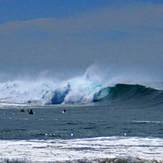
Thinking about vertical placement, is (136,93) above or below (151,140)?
above

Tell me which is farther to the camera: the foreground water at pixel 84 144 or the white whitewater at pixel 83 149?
the foreground water at pixel 84 144

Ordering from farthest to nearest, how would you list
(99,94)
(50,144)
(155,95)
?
(99,94) < (155,95) < (50,144)

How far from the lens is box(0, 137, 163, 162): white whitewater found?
3462 cm

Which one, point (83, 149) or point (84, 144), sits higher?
point (84, 144)

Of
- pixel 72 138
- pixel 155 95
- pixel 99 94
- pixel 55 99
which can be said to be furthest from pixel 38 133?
pixel 55 99

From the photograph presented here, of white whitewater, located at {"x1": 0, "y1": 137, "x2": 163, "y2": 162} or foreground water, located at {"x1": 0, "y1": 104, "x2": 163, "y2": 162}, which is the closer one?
white whitewater, located at {"x1": 0, "y1": 137, "x2": 163, "y2": 162}

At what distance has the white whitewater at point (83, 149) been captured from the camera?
34.6 metres

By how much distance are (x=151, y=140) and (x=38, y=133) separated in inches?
408

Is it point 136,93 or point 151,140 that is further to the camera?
point 136,93

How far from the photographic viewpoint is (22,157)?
114 feet

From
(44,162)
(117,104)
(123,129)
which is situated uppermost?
(117,104)

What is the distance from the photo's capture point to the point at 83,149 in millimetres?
38969

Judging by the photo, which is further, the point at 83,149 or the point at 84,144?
the point at 84,144

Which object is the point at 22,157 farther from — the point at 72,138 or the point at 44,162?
the point at 72,138
